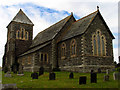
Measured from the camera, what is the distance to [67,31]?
32.2 meters

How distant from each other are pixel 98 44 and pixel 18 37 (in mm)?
23275

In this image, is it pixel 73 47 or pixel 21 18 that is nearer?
pixel 73 47

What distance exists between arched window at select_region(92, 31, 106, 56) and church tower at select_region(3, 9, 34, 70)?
2187 centimetres

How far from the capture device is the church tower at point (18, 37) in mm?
40406

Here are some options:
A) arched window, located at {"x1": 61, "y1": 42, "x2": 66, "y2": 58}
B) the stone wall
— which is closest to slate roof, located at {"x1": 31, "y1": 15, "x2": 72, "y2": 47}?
arched window, located at {"x1": 61, "y1": 42, "x2": 66, "y2": 58}

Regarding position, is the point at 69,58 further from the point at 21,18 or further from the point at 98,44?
the point at 21,18

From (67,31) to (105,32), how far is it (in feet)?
26.0

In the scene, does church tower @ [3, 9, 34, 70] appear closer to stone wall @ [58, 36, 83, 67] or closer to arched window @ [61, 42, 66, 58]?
stone wall @ [58, 36, 83, 67]

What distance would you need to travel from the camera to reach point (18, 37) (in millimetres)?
41656

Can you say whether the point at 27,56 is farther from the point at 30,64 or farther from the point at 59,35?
the point at 59,35

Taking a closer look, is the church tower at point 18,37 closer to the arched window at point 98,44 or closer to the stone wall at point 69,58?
the stone wall at point 69,58

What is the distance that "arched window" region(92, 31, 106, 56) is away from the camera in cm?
2593

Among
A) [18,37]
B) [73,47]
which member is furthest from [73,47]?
[18,37]

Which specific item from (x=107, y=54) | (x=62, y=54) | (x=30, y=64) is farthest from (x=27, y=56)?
(x=107, y=54)
